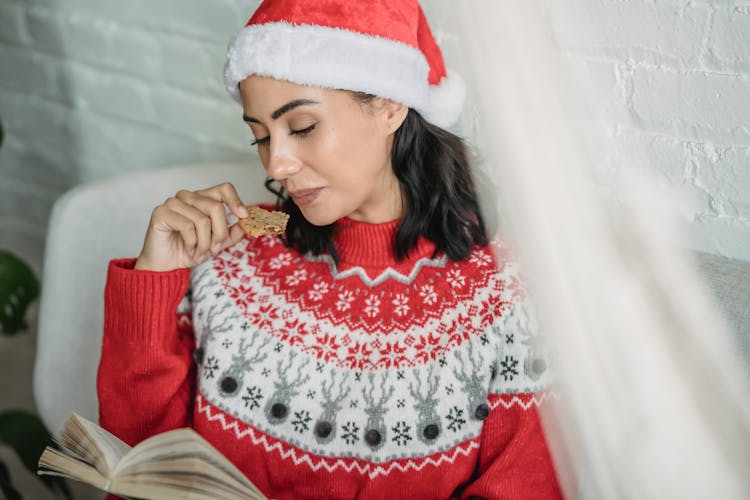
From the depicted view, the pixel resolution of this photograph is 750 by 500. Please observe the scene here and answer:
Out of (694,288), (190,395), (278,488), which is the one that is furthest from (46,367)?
(694,288)

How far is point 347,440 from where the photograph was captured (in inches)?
38.7

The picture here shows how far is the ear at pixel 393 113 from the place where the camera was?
93cm

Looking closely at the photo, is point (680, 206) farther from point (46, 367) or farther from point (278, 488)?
point (46, 367)

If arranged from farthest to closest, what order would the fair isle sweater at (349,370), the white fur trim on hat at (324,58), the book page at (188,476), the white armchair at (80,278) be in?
the white armchair at (80,278) < the fair isle sweater at (349,370) < the white fur trim on hat at (324,58) < the book page at (188,476)

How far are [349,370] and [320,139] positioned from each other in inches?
11.8

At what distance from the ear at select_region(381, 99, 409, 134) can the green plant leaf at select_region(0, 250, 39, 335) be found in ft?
1.76

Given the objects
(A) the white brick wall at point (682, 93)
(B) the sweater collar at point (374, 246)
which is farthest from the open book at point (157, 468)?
(A) the white brick wall at point (682, 93)

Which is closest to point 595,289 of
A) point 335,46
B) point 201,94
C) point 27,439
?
point 335,46

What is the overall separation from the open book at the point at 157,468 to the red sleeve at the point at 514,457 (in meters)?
0.37

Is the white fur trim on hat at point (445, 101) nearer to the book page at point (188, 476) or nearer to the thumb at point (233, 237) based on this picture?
the thumb at point (233, 237)

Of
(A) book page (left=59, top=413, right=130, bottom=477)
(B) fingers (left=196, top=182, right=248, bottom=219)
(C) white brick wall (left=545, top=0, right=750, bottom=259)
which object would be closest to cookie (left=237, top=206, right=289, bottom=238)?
(B) fingers (left=196, top=182, right=248, bottom=219)

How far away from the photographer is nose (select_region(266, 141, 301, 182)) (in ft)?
2.93

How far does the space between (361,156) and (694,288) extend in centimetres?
42

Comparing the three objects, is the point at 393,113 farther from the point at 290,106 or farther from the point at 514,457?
the point at 514,457
